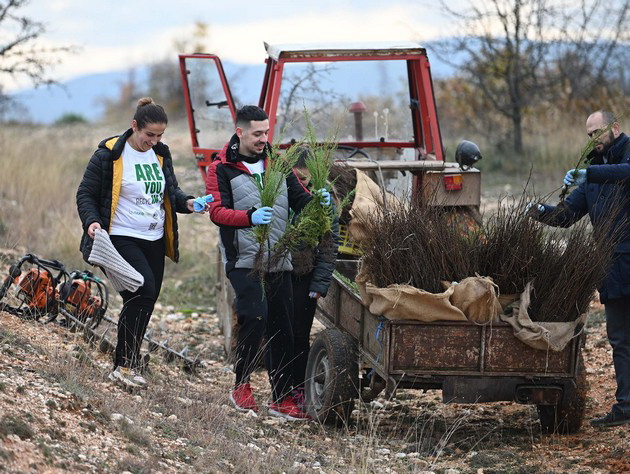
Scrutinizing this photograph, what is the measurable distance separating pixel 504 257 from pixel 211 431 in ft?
5.89

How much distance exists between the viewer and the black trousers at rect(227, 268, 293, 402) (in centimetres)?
619

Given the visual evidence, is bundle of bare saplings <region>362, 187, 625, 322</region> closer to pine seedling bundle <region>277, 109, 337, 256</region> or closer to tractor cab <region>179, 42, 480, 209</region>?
pine seedling bundle <region>277, 109, 337, 256</region>

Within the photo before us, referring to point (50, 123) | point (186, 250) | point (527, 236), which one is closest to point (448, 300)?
point (527, 236)

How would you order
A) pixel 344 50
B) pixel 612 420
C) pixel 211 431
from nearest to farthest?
pixel 211 431, pixel 612 420, pixel 344 50

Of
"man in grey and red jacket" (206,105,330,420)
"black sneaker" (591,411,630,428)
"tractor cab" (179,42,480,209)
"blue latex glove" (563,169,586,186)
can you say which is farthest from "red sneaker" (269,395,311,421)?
"blue latex glove" (563,169,586,186)

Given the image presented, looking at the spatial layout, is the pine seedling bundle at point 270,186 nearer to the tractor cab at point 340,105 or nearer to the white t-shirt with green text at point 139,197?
the white t-shirt with green text at point 139,197

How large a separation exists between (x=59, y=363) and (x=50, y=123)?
95.2 ft

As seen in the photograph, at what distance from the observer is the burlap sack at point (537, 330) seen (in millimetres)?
5562

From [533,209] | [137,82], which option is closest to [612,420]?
[533,209]

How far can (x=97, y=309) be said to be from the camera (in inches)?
289

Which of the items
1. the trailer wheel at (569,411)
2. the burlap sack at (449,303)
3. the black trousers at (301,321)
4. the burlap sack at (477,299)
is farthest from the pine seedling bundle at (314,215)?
the trailer wheel at (569,411)

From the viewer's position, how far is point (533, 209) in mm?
5852

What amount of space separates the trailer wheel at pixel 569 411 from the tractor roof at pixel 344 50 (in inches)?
119

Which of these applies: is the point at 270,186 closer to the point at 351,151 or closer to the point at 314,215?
the point at 314,215
